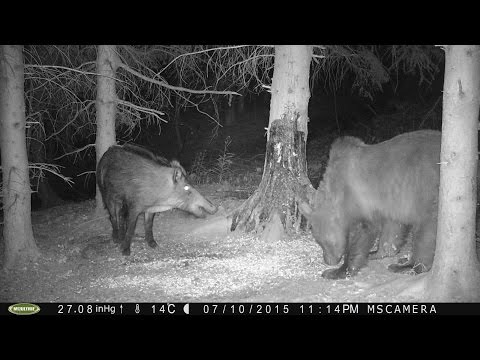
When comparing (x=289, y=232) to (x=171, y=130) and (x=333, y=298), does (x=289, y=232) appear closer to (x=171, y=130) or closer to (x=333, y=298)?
(x=333, y=298)

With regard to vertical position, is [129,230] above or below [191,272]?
above

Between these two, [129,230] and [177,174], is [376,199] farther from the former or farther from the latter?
[129,230]

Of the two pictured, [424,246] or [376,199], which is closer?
[424,246]

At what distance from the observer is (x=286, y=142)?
296 inches

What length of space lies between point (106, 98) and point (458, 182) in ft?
22.4

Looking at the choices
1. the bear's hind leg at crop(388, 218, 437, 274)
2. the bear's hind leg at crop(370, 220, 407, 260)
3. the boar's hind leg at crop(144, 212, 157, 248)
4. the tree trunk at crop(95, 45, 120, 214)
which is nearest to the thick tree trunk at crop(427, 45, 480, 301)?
the bear's hind leg at crop(388, 218, 437, 274)

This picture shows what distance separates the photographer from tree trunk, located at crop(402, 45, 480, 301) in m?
4.29

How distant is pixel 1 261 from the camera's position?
22.8 feet

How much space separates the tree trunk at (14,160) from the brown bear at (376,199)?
386 centimetres

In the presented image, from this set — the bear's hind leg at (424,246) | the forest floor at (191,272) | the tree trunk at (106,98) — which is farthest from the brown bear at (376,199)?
the tree trunk at (106,98)

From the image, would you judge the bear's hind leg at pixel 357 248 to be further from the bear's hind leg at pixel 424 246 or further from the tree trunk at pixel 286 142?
the tree trunk at pixel 286 142

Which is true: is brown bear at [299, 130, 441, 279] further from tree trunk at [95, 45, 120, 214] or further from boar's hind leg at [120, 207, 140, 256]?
tree trunk at [95, 45, 120, 214]

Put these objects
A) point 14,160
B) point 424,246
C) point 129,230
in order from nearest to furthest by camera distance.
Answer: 1. point 424,246
2. point 14,160
3. point 129,230
